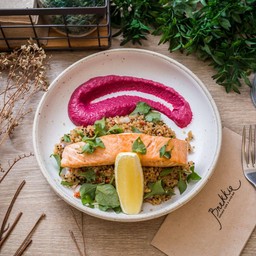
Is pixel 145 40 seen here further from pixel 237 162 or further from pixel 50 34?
pixel 237 162

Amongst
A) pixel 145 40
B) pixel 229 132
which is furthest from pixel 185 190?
pixel 145 40

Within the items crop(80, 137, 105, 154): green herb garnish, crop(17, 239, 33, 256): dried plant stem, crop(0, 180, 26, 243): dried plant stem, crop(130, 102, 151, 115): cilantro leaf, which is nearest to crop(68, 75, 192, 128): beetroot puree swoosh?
crop(130, 102, 151, 115): cilantro leaf

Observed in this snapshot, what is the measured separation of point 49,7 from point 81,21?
10 cm

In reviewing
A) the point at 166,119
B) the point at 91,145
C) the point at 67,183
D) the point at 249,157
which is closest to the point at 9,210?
the point at 67,183

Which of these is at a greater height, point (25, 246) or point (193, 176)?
point (193, 176)

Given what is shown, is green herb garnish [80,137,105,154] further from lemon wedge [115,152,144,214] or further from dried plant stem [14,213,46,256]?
dried plant stem [14,213,46,256]

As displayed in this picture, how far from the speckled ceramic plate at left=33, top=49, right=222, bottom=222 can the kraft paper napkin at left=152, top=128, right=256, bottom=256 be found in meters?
0.06

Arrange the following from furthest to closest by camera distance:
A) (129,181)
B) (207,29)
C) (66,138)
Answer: (207,29) < (66,138) < (129,181)

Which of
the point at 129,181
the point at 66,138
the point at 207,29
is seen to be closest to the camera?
the point at 129,181

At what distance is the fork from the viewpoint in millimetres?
1175

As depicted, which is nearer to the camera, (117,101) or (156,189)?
(156,189)

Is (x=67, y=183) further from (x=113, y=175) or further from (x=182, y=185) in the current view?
(x=182, y=185)

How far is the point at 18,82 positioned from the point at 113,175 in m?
0.40

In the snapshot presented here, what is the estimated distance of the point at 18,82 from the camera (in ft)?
4.11
